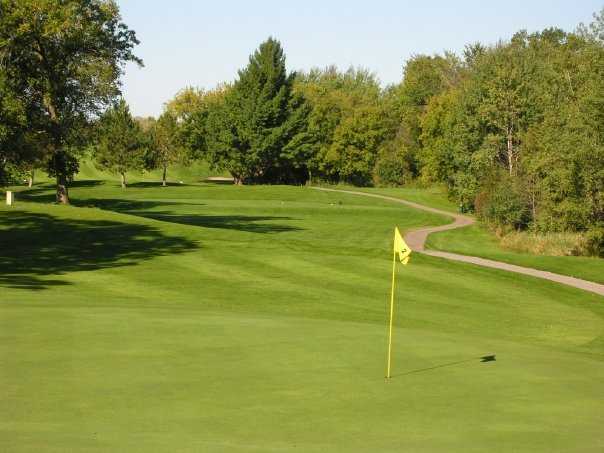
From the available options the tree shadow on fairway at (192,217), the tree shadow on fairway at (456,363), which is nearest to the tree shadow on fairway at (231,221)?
the tree shadow on fairway at (192,217)

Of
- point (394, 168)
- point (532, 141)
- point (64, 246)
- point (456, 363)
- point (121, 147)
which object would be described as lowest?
point (64, 246)

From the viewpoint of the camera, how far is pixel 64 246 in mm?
32781

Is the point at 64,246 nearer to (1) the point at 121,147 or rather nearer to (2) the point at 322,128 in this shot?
(1) the point at 121,147

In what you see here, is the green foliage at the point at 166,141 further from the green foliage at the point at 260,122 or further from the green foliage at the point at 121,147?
the green foliage at the point at 121,147

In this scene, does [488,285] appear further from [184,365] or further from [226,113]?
[226,113]

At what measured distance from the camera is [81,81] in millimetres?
52094

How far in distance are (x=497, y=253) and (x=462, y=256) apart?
2038 millimetres

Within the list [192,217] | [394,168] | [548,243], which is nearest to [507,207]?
[548,243]

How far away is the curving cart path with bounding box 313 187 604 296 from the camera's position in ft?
100

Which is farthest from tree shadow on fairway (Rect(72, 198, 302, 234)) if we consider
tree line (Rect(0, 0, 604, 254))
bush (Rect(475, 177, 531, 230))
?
bush (Rect(475, 177, 531, 230))

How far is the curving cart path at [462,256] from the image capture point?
100 ft

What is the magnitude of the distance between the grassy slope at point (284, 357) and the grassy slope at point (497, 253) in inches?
226

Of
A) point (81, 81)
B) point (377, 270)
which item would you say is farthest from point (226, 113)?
point (377, 270)

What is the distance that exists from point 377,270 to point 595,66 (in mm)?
19120
